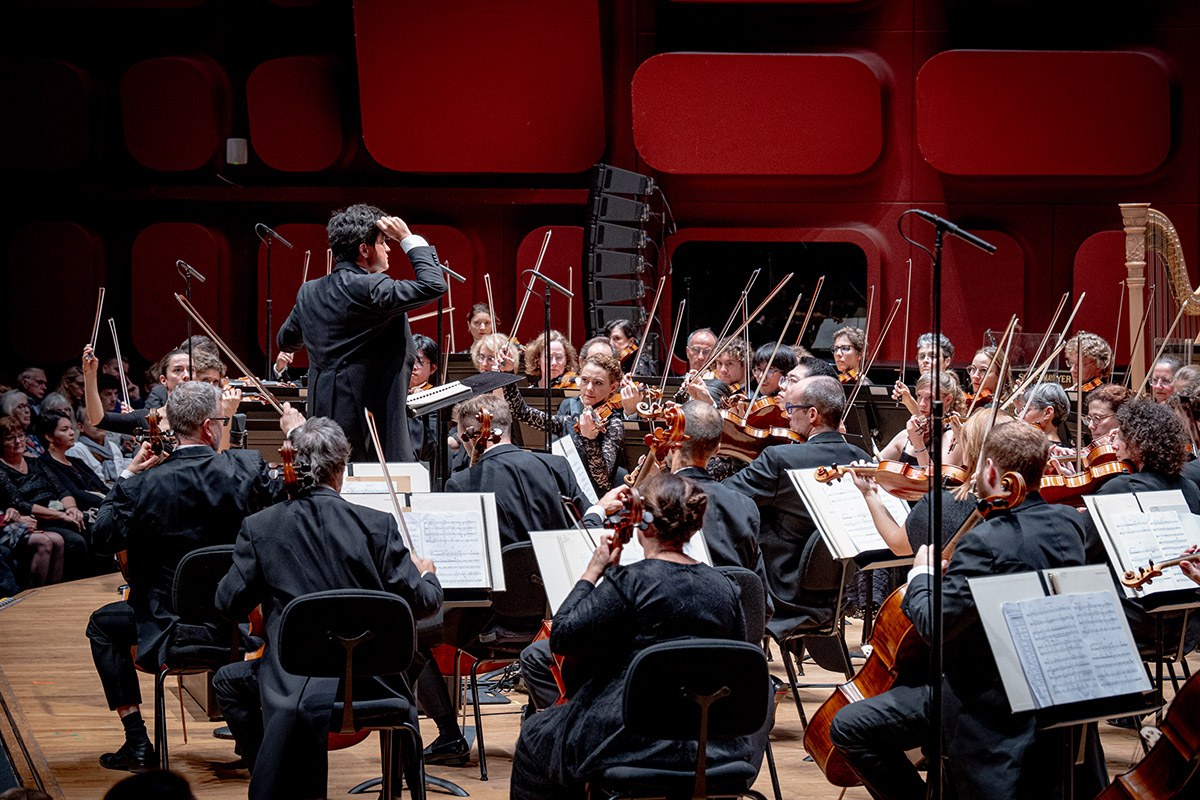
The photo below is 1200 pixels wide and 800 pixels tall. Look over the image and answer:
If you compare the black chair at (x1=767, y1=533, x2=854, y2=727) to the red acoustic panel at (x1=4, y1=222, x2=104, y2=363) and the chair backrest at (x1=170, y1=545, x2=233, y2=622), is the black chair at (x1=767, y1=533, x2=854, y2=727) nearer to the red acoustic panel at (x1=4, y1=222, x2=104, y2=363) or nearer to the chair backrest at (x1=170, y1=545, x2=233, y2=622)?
the chair backrest at (x1=170, y1=545, x2=233, y2=622)

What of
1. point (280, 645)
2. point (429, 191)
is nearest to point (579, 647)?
point (280, 645)

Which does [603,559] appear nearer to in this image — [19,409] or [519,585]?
[519,585]

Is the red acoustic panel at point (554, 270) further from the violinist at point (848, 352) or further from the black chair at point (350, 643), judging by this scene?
the black chair at point (350, 643)

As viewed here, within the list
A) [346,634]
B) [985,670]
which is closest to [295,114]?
[346,634]

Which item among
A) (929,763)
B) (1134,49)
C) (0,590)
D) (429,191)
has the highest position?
(1134,49)

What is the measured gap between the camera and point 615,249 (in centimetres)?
923

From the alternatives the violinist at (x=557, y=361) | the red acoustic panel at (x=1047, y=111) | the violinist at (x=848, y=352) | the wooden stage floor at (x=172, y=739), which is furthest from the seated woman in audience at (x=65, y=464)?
the red acoustic panel at (x=1047, y=111)

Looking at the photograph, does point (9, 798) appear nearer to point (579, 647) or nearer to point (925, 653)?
point (579, 647)

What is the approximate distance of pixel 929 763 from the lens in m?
3.08

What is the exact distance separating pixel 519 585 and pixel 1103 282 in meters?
7.10

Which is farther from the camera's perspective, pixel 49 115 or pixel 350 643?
pixel 49 115

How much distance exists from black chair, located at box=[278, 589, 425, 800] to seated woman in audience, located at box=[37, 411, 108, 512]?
15.3 feet

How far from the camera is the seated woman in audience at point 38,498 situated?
703 cm

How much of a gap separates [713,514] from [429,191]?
695 cm
